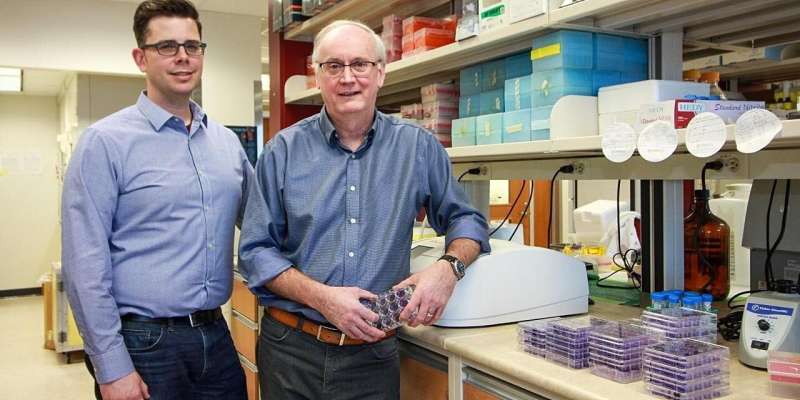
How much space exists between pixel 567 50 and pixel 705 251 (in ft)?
2.77

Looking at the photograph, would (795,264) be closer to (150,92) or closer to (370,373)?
(370,373)

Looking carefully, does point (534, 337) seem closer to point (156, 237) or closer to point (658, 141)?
point (658, 141)

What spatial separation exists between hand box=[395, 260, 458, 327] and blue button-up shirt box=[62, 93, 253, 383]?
570 mm

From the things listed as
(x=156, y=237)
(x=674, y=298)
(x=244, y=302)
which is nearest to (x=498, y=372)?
(x=674, y=298)

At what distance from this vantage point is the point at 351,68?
156cm

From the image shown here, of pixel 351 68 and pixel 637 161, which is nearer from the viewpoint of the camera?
pixel 351 68

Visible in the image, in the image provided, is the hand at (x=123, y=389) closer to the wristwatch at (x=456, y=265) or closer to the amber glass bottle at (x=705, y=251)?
the wristwatch at (x=456, y=265)

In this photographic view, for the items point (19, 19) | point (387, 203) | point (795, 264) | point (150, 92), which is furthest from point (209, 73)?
point (795, 264)

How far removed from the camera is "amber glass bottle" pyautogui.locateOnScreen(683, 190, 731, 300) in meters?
2.05

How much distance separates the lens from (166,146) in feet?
5.77

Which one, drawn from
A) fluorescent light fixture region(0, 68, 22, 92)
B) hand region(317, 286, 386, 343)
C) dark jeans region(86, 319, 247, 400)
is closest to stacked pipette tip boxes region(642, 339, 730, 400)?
hand region(317, 286, 386, 343)

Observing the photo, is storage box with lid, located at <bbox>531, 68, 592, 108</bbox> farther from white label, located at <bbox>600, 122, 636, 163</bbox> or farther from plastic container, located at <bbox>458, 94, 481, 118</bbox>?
plastic container, located at <bbox>458, 94, 481, 118</bbox>

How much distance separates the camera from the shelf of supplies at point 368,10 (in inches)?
108

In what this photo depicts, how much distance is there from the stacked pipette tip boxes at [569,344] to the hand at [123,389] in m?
0.97
